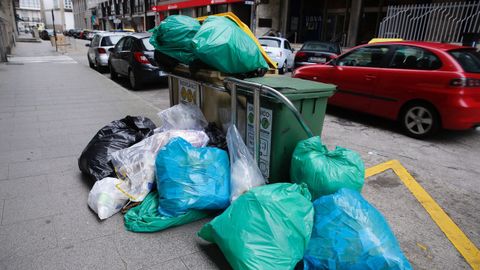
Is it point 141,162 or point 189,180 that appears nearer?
A: point 189,180

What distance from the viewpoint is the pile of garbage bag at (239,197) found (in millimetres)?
1937

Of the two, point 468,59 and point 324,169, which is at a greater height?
point 468,59

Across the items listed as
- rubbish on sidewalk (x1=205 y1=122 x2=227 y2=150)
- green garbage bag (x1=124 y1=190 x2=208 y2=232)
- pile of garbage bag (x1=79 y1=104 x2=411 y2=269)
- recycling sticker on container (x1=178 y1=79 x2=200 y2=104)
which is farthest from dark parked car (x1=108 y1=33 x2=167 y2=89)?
green garbage bag (x1=124 y1=190 x2=208 y2=232)

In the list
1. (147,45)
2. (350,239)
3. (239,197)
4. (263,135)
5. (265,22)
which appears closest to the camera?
(350,239)

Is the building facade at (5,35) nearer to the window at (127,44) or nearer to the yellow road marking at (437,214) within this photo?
the window at (127,44)

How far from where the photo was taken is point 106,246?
240 centimetres

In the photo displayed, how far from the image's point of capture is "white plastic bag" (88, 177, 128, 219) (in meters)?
2.73

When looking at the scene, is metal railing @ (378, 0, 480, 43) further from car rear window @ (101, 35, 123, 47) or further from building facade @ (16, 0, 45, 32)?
building facade @ (16, 0, 45, 32)

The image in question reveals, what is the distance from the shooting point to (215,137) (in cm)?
334

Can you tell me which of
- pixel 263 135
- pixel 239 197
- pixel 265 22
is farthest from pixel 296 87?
pixel 265 22

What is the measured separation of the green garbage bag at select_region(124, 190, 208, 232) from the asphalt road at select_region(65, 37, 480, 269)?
173cm

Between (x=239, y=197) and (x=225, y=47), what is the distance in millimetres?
1428

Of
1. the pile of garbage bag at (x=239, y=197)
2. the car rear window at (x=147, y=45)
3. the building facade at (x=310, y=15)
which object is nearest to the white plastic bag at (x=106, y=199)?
the pile of garbage bag at (x=239, y=197)

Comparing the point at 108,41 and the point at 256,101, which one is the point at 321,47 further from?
the point at 256,101
